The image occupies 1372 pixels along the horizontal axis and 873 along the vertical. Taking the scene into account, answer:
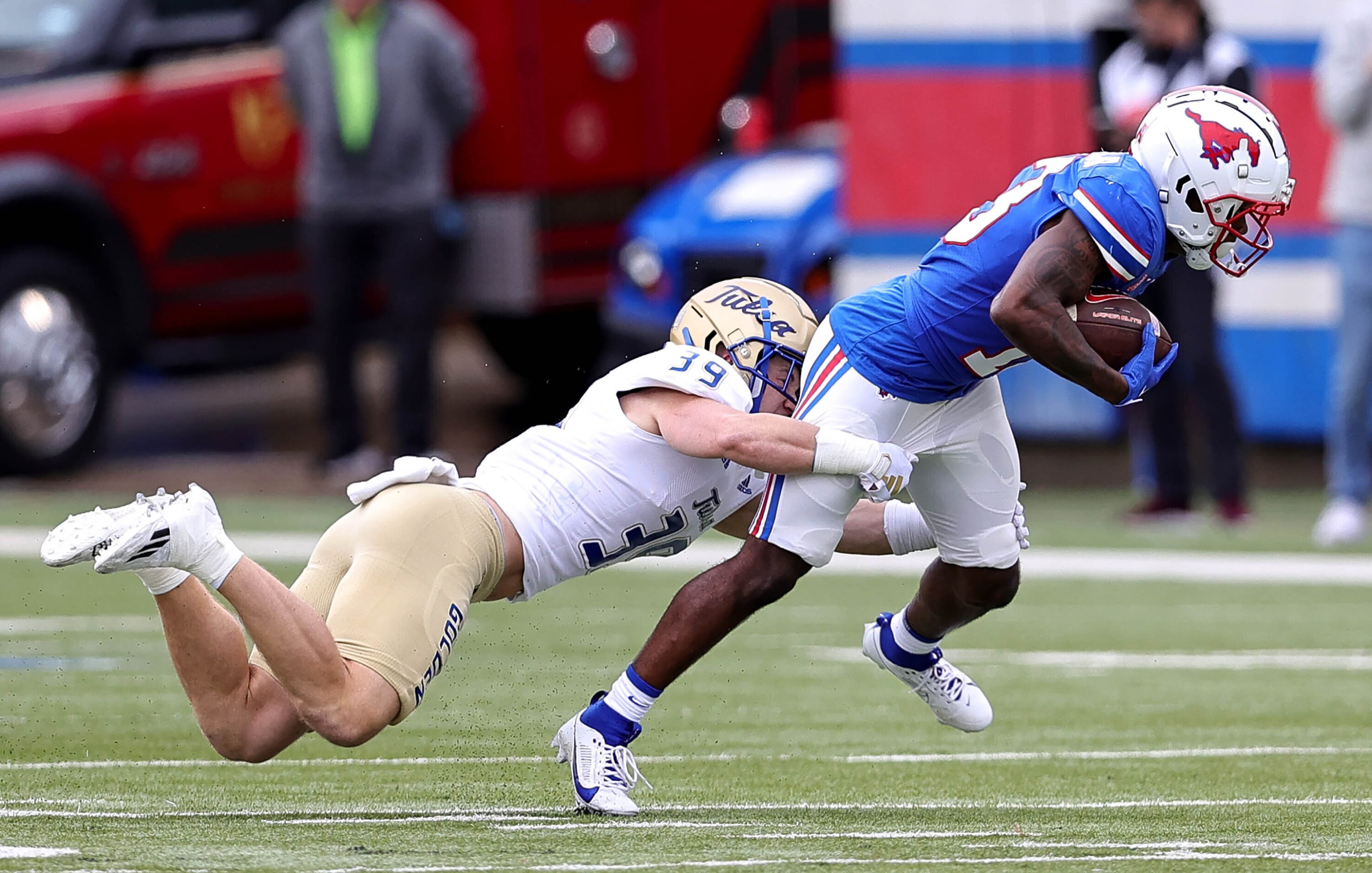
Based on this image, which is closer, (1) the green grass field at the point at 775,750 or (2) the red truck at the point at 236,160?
(1) the green grass field at the point at 775,750

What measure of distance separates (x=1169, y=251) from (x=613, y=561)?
4.55ft

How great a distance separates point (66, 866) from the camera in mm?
4398

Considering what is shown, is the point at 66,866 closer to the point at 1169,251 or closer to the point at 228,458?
the point at 1169,251

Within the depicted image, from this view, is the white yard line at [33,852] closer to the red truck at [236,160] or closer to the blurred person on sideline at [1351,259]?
the blurred person on sideline at [1351,259]

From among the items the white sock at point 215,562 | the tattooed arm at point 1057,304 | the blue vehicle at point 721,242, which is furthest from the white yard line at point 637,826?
the blue vehicle at point 721,242

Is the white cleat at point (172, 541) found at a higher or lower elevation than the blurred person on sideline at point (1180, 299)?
higher

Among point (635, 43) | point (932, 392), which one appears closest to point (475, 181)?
point (635, 43)

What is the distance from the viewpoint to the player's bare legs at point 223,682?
16.6 feet

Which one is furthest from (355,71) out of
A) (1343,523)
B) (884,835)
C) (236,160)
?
(884,835)

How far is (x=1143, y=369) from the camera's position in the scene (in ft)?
17.6

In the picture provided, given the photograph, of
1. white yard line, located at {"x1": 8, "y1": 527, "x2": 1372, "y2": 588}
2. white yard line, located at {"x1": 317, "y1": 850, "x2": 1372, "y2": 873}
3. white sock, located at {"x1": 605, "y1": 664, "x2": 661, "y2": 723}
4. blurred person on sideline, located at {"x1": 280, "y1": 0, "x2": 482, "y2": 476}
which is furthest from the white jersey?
blurred person on sideline, located at {"x1": 280, "y1": 0, "x2": 482, "y2": 476}

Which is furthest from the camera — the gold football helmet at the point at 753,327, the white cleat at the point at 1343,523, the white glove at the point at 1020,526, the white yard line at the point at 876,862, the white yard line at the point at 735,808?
the white cleat at the point at 1343,523

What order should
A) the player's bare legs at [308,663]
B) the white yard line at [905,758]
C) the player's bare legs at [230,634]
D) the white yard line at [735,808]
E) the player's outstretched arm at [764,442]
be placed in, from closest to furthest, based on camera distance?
the player's bare legs at [230,634] < the player's bare legs at [308,663] < the white yard line at [735,808] < the player's outstretched arm at [764,442] < the white yard line at [905,758]

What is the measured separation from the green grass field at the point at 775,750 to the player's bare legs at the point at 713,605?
12.3 inches
